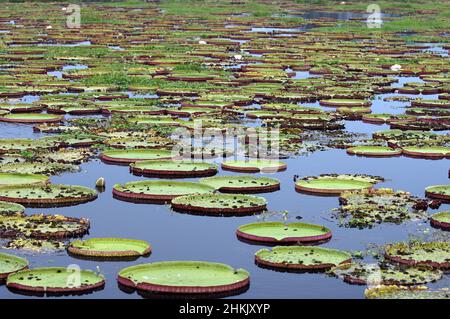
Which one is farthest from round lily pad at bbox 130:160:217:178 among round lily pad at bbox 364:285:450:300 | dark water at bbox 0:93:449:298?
round lily pad at bbox 364:285:450:300

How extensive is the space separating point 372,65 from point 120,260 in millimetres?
20305

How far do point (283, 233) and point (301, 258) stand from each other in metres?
0.96

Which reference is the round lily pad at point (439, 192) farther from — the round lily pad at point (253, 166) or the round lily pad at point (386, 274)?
the round lily pad at point (386, 274)

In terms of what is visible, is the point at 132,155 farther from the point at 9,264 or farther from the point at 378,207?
the point at 9,264

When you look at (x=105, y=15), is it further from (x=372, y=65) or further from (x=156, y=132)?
(x=156, y=132)

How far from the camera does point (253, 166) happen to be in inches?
663

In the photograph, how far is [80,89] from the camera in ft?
82.8

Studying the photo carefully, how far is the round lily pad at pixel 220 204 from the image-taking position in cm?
1421

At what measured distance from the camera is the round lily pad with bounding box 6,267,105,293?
11.1m

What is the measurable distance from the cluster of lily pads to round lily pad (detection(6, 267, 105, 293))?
0.7 inches

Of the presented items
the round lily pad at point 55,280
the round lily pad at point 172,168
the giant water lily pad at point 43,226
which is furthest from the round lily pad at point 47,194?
the round lily pad at point 55,280

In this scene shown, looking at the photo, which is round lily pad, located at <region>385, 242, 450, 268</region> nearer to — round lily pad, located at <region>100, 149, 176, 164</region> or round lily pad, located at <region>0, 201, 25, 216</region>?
round lily pad, located at <region>0, 201, 25, 216</region>
